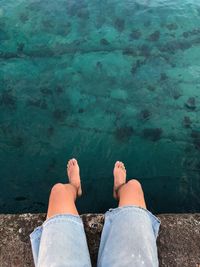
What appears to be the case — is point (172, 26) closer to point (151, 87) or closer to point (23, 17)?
point (151, 87)

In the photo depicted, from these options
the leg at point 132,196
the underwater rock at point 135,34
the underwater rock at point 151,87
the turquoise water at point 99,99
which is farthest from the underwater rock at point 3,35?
the leg at point 132,196

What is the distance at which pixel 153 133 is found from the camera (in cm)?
466

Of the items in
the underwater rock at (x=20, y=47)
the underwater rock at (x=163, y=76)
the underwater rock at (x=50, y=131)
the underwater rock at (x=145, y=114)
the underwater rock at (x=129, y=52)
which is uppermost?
the underwater rock at (x=129, y=52)

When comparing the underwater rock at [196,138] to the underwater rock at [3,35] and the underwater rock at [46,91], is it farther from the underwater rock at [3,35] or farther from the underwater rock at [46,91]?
the underwater rock at [3,35]

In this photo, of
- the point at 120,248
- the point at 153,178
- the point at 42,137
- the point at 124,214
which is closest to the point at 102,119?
the point at 42,137

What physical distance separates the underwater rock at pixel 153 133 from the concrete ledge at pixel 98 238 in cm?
186

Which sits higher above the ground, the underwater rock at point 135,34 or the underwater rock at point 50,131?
the underwater rock at point 135,34

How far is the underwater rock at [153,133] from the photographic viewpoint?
461 centimetres

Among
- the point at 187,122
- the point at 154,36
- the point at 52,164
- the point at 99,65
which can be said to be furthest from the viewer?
the point at 154,36

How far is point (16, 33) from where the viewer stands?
6309 millimetres

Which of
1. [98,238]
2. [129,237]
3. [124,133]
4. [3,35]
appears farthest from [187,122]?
[3,35]

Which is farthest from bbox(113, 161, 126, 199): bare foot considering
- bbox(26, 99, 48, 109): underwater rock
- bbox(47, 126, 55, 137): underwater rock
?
bbox(26, 99, 48, 109): underwater rock

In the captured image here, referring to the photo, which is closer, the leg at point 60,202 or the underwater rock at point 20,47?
the leg at point 60,202

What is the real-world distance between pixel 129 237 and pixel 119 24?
198 inches
